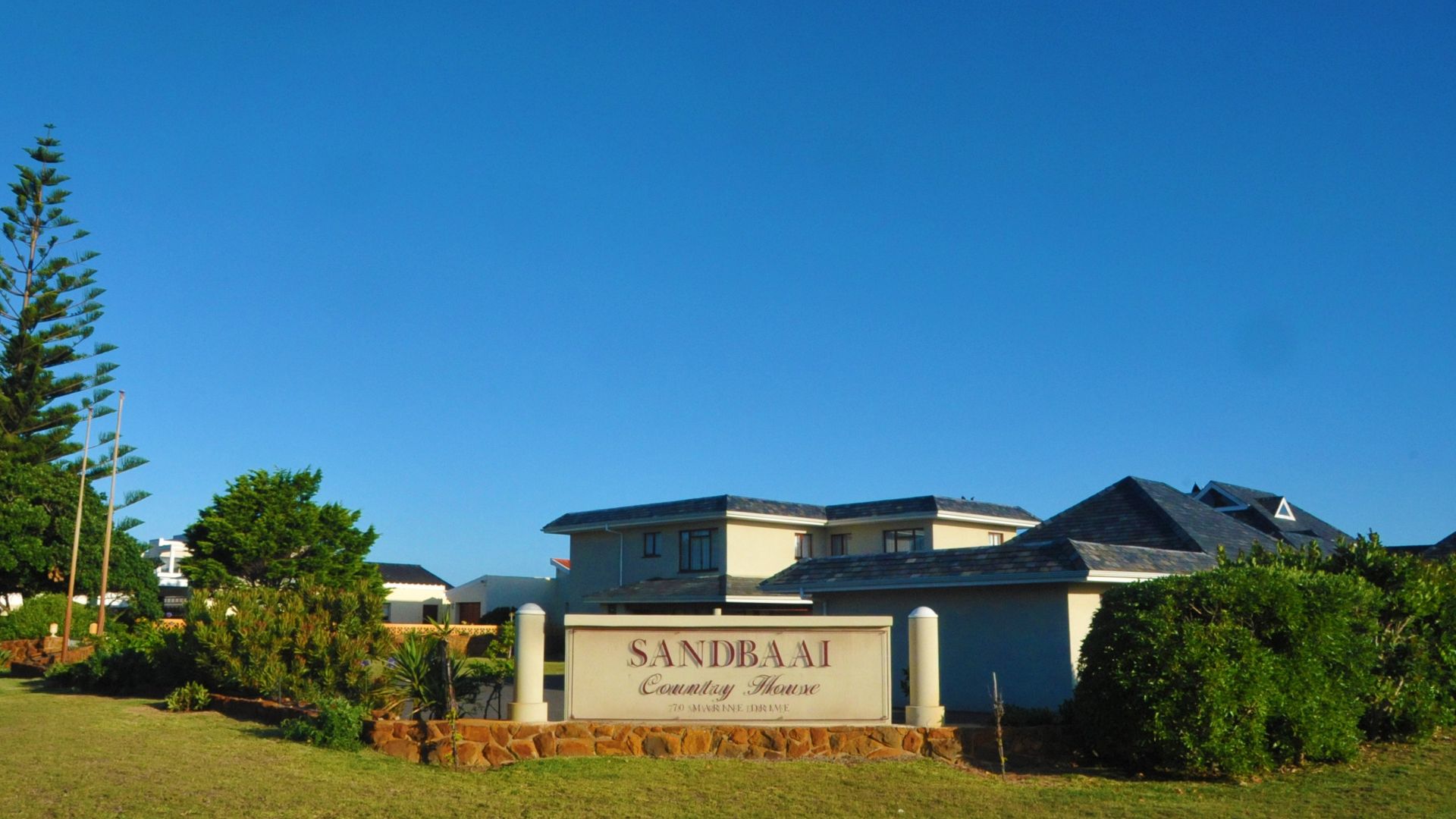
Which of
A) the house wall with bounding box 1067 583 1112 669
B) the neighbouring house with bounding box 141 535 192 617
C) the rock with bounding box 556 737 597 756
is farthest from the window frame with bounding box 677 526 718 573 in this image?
the neighbouring house with bounding box 141 535 192 617

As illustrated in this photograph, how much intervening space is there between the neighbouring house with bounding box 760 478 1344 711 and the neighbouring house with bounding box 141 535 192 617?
46505 millimetres

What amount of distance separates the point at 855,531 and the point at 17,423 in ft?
99.7

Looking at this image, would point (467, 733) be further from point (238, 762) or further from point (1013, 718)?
point (1013, 718)

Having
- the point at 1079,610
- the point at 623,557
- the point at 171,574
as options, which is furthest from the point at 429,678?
the point at 171,574

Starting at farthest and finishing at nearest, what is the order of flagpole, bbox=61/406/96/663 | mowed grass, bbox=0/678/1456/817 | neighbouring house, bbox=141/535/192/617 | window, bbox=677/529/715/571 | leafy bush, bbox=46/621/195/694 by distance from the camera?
neighbouring house, bbox=141/535/192/617 < window, bbox=677/529/715/571 < flagpole, bbox=61/406/96/663 < leafy bush, bbox=46/621/195/694 < mowed grass, bbox=0/678/1456/817

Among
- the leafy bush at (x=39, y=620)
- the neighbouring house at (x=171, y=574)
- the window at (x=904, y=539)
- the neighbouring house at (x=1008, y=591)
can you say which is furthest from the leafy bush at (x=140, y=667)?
the neighbouring house at (x=171, y=574)

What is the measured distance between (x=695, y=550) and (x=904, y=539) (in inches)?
284

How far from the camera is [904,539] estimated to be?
39.6 metres

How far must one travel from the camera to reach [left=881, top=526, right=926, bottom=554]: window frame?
39.1 meters

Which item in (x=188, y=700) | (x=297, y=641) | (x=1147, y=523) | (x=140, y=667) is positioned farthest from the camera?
(x=1147, y=523)

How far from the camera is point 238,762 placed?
1309 centimetres

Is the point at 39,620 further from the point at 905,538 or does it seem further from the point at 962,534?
the point at 962,534

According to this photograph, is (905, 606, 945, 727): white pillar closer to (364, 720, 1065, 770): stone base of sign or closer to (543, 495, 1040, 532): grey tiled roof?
(364, 720, 1065, 770): stone base of sign

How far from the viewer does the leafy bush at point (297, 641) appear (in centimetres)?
1741
